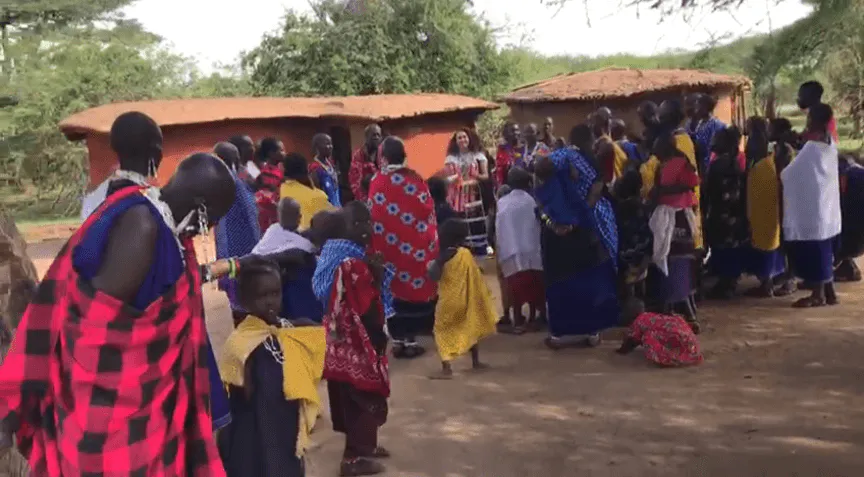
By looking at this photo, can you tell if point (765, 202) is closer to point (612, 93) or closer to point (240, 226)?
point (240, 226)

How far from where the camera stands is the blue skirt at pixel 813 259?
7031mm

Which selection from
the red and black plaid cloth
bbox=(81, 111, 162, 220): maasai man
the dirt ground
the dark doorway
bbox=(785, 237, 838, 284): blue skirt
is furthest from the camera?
the dark doorway

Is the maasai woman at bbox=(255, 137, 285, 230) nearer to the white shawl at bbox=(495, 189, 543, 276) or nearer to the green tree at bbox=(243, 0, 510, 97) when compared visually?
the white shawl at bbox=(495, 189, 543, 276)

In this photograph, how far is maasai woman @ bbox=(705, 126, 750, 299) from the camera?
7.12m

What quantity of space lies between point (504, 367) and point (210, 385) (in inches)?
143

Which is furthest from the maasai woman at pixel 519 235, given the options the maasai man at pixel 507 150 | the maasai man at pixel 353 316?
the maasai man at pixel 353 316

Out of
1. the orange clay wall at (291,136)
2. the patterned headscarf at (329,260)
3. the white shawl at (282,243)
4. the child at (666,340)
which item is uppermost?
the orange clay wall at (291,136)

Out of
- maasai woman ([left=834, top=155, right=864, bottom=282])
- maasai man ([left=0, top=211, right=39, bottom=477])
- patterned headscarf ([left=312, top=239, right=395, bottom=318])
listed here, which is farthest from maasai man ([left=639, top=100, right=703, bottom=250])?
maasai man ([left=0, top=211, right=39, bottom=477])

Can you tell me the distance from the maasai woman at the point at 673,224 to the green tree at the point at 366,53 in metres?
13.1

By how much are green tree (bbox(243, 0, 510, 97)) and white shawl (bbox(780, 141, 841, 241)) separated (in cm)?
1262

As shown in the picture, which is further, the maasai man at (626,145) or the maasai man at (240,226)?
the maasai man at (626,145)

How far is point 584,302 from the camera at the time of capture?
6.28 metres

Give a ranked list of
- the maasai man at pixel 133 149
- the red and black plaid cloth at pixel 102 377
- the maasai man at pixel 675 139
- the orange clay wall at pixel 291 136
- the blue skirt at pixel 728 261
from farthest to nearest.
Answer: the orange clay wall at pixel 291 136 → the blue skirt at pixel 728 261 → the maasai man at pixel 675 139 → the maasai man at pixel 133 149 → the red and black plaid cloth at pixel 102 377

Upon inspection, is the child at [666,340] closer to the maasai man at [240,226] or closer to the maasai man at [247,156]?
the maasai man at [240,226]
